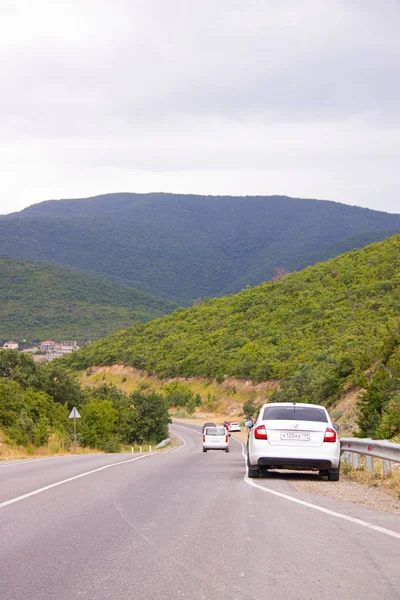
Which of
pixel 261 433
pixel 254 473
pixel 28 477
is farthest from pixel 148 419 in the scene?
pixel 261 433

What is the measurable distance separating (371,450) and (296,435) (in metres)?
1.97

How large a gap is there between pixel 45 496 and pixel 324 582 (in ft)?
21.6

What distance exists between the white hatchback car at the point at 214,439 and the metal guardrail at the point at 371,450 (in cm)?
1837

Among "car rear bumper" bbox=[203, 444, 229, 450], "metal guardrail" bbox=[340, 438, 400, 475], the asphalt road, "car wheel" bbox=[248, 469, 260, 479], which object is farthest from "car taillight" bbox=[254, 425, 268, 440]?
"car rear bumper" bbox=[203, 444, 229, 450]

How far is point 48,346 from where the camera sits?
154m

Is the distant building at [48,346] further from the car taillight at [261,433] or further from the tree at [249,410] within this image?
the car taillight at [261,433]

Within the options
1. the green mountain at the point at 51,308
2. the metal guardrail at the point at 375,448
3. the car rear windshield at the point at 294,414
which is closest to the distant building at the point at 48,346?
the green mountain at the point at 51,308

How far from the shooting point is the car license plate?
1370 centimetres

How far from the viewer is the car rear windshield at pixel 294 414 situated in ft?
46.8

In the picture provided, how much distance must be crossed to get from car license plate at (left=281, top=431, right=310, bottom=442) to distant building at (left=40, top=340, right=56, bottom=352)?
142675mm

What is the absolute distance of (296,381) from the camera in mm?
56438

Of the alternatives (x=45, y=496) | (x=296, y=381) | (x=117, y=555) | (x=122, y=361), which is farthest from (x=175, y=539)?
(x=122, y=361)

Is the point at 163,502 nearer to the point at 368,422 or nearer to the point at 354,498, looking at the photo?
the point at 354,498

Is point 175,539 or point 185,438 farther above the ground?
point 175,539
